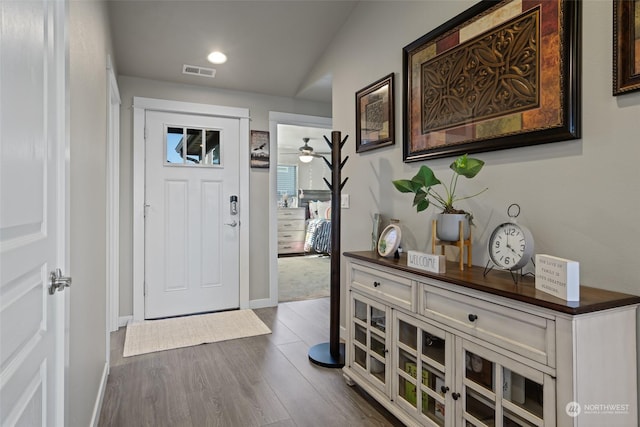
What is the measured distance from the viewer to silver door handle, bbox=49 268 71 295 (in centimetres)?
104

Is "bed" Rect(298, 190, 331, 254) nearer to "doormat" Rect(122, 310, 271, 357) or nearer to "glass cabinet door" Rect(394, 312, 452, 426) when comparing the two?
"doormat" Rect(122, 310, 271, 357)

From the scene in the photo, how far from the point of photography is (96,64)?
1.96m

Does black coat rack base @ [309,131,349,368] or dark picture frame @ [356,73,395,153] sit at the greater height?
dark picture frame @ [356,73,395,153]

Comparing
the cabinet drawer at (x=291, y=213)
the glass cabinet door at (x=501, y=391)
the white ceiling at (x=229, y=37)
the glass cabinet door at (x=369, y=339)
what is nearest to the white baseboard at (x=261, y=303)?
the glass cabinet door at (x=369, y=339)

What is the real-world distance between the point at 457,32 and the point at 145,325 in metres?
3.42

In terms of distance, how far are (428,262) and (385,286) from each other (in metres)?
0.34

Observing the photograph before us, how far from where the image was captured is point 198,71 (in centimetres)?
341

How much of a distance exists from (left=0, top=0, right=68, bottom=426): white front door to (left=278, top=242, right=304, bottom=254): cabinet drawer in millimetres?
6325

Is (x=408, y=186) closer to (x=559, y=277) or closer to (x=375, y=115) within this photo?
(x=559, y=277)

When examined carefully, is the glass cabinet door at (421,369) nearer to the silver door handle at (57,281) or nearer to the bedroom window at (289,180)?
the silver door handle at (57,281)

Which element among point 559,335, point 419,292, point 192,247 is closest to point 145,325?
point 192,247


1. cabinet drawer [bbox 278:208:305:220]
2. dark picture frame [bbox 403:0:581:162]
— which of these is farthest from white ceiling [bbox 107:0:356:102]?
cabinet drawer [bbox 278:208:305:220]

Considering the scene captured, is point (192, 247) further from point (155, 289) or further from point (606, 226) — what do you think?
point (606, 226)

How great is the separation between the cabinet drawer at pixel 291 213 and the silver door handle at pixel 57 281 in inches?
248
